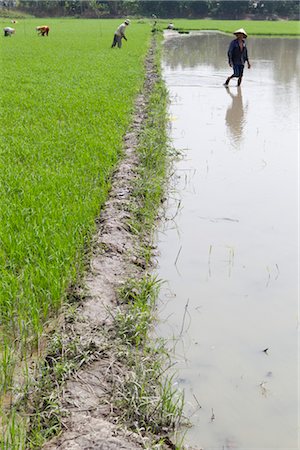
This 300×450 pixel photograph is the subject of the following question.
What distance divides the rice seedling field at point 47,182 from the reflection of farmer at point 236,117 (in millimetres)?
1492

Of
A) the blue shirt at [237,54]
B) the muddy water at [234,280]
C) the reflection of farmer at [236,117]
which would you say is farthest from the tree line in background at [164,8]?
the muddy water at [234,280]

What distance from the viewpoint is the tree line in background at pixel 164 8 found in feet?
163

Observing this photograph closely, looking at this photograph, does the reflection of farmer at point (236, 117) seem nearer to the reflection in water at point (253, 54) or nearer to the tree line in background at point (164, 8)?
the reflection in water at point (253, 54)

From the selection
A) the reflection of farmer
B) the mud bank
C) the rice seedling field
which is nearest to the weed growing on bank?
the mud bank

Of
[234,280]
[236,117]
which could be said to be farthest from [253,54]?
[234,280]

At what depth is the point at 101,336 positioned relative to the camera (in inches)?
99.6

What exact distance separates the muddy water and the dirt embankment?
29 cm

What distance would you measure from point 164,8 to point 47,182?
50815mm

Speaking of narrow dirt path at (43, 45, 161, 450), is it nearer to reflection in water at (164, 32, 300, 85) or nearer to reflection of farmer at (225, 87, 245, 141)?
reflection of farmer at (225, 87, 245, 141)

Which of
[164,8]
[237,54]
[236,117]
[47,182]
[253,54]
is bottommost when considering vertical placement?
[47,182]

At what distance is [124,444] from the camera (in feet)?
6.06

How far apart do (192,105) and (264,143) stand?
2764 millimetres

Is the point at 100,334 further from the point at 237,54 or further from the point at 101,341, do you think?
the point at 237,54

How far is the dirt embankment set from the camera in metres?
1.89
